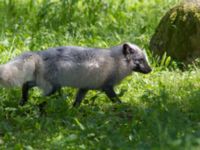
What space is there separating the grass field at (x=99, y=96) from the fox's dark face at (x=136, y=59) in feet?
0.77

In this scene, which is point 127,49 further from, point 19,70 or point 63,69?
point 19,70

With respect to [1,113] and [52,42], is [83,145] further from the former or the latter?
[52,42]

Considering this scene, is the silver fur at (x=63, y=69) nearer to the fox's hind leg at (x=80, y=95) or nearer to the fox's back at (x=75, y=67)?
the fox's back at (x=75, y=67)

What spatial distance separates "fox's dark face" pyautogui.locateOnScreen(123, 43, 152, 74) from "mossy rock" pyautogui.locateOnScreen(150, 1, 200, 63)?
Result: 1.33m

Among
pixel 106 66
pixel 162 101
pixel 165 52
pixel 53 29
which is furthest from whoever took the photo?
pixel 53 29

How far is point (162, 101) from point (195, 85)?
1621 millimetres

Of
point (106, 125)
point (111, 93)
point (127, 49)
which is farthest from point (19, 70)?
point (127, 49)

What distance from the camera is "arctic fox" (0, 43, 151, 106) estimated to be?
7645mm

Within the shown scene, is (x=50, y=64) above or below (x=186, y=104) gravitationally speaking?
above

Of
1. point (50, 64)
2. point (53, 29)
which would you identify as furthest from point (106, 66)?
point (53, 29)

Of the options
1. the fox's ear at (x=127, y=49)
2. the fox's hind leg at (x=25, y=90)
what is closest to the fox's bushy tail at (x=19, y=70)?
the fox's hind leg at (x=25, y=90)

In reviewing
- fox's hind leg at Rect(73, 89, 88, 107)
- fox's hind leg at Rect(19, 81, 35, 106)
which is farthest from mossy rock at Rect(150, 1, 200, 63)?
fox's hind leg at Rect(19, 81, 35, 106)

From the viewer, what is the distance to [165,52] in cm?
998

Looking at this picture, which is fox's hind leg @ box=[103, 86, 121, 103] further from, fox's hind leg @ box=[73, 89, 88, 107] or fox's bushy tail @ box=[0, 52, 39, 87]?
fox's bushy tail @ box=[0, 52, 39, 87]
